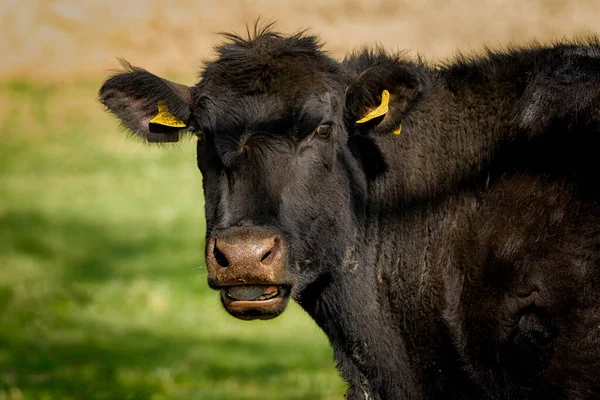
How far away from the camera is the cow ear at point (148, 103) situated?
6.84m

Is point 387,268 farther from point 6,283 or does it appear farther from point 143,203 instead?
point 143,203

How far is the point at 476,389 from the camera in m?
6.23

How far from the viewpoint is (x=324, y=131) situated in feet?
21.3

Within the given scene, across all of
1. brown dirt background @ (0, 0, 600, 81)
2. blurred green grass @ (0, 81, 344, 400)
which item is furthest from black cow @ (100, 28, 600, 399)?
brown dirt background @ (0, 0, 600, 81)

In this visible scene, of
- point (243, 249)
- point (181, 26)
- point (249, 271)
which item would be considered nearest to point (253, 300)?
point (249, 271)

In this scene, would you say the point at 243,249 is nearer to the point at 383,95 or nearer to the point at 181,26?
the point at 383,95

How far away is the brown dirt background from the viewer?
24.8 meters

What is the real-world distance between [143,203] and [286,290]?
47.5ft

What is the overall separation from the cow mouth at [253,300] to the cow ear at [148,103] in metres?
1.50

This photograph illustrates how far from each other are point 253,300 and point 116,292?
9.43 meters

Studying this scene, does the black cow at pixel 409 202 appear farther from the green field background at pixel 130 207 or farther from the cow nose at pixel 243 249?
the green field background at pixel 130 207

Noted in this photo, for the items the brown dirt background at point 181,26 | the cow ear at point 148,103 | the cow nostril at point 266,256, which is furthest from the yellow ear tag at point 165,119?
the brown dirt background at point 181,26

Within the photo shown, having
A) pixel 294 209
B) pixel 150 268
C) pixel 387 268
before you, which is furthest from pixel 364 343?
pixel 150 268

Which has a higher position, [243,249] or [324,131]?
[324,131]
